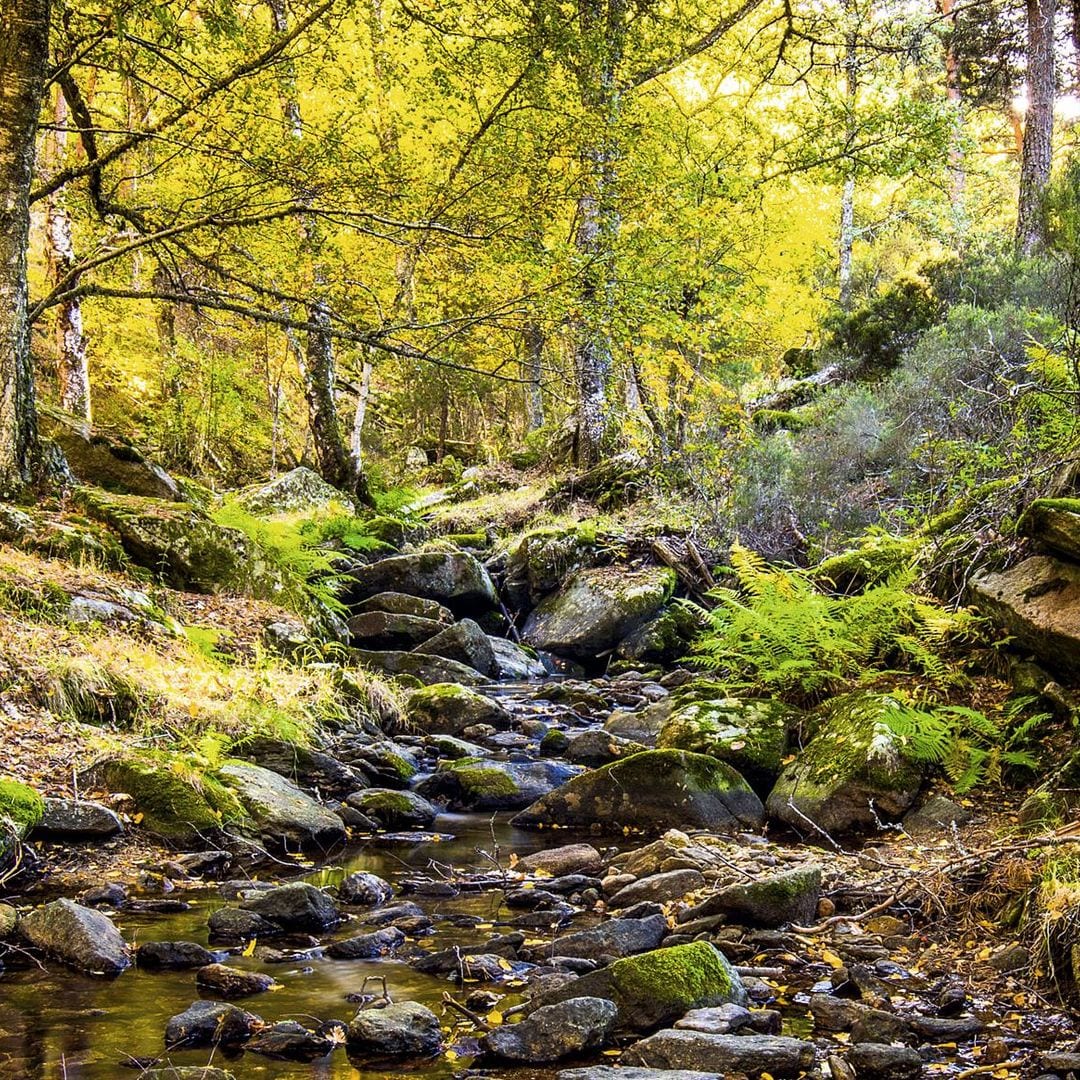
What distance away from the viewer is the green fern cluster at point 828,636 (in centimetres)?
690

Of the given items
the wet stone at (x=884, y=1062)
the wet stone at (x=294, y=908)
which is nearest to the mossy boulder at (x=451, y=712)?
the wet stone at (x=294, y=908)

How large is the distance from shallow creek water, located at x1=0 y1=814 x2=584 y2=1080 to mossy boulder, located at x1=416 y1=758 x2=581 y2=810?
6.62ft

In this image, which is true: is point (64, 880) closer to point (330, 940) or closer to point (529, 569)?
point (330, 940)

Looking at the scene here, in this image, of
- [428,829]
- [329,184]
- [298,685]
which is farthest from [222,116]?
[428,829]

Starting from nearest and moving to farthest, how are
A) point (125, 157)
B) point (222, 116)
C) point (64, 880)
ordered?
1. point (64, 880)
2. point (222, 116)
3. point (125, 157)

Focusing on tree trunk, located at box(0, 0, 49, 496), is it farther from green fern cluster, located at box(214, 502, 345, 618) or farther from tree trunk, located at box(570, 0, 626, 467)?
tree trunk, located at box(570, 0, 626, 467)

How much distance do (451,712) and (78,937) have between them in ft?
17.6

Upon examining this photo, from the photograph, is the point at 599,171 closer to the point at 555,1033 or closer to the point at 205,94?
the point at 205,94

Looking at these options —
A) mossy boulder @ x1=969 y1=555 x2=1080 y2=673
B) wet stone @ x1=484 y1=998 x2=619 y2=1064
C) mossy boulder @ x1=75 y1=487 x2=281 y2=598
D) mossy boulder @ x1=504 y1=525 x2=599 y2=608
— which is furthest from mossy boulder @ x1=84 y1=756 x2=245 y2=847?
mossy boulder @ x1=504 y1=525 x2=599 y2=608

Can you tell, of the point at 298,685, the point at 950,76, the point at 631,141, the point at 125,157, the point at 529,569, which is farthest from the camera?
the point at 950,76

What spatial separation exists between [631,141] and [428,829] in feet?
22.4

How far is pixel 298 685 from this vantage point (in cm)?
787

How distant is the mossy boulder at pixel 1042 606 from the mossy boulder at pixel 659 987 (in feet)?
10.1

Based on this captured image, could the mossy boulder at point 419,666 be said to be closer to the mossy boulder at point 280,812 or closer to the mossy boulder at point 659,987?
the mossy boulder at point 280,812
